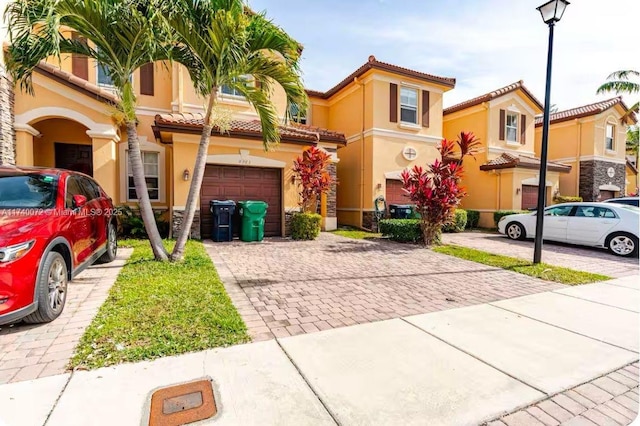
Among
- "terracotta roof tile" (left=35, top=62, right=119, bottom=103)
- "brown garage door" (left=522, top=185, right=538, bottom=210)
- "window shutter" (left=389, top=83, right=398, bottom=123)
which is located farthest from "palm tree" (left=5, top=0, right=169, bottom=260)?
"brown garage door" (left=522, top=185, right=538, bottom=210)

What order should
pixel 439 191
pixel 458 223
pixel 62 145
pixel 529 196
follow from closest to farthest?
pixel 439 191 < pixel 62 145 < pixel 458 223 < pixel 529 196

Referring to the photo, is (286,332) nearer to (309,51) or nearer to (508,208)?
(309,51)

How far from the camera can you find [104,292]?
5.00 metres

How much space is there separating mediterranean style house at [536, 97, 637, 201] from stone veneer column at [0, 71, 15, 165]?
2598 cm

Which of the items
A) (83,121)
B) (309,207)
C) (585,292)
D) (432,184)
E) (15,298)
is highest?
(83,121)

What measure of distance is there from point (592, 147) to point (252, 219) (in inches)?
842

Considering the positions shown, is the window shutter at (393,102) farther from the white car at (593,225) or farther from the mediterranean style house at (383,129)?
the white car at (593,225)

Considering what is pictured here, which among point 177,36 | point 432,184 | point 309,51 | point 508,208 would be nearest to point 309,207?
point 432,184

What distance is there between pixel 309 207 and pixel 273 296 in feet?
23.4

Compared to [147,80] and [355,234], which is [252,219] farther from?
[147,80]

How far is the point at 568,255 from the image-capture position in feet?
30.8

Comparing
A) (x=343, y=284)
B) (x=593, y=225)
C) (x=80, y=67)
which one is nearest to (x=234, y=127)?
(x=80, y=67)

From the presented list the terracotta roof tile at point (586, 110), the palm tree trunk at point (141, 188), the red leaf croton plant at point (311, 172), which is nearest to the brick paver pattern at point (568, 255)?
the red leaf croton plant at point (311, 172)

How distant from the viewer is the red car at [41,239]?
11.0ft
